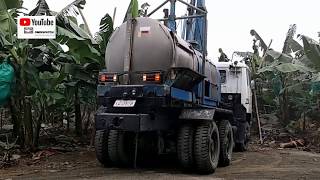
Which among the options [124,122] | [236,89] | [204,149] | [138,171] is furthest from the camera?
[236,89]

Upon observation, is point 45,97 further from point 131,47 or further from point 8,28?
point 131,47

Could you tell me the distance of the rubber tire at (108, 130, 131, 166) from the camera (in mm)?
8680

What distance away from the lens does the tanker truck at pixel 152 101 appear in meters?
7.67

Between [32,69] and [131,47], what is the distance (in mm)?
3024

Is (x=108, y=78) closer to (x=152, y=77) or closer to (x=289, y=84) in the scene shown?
(x=152, y=77)

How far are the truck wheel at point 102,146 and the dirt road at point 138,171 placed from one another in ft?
0.64

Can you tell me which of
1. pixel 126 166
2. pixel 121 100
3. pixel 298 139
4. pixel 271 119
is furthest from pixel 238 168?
pixel 271 119

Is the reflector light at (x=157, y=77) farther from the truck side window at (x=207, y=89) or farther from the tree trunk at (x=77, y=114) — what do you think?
the tree trunk at (x=77, y=114)

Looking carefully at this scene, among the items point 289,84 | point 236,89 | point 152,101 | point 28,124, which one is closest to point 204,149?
point 152,101

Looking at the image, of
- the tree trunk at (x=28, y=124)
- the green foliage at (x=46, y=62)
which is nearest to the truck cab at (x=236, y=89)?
the green foliage at (x=46, y=62)

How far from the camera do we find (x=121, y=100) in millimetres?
7777

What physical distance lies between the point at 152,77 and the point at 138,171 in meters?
1.86

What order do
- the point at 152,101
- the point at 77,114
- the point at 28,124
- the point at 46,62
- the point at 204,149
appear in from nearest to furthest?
the point at 152,101 < the point at 204,149 < the point at 28,124 < the point at 46,62 < the point at 77,114

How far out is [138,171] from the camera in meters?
8.51
